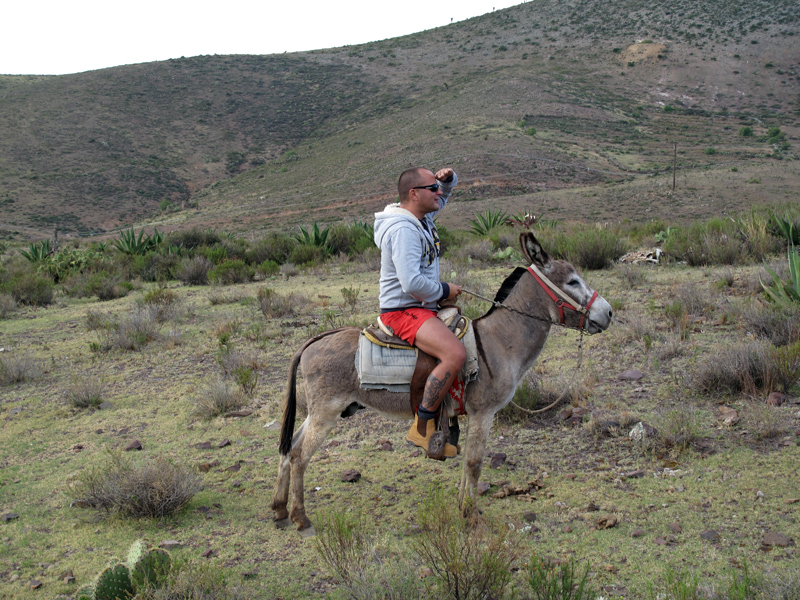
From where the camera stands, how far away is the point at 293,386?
4.36m

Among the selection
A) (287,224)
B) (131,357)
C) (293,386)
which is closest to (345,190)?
(287,224)

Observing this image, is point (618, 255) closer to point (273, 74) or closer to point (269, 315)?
point (269, 315)

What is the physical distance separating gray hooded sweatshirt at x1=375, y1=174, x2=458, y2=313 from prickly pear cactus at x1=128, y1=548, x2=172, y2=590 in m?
2.04

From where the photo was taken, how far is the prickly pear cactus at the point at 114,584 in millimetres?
3035

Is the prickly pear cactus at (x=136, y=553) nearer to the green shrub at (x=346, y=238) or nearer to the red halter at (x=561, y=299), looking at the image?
the red halter at (x=561, y=299)

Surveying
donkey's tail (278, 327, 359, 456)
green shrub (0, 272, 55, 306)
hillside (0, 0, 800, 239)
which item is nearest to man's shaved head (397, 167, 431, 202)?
donkey's tail (278, 327, 359, 456)

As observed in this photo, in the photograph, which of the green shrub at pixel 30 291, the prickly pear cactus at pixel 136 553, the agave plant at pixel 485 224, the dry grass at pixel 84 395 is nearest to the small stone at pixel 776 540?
the prickly pear cactus at pixel 136 553

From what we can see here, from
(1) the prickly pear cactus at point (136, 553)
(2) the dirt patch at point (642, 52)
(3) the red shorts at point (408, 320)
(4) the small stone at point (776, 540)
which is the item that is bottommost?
(4) the small stone at point (776, 540)

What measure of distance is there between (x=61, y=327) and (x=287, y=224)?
28086 mm

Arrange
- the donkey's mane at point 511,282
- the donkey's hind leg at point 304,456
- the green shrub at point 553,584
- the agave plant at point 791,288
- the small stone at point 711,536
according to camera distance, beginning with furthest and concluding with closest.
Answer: the agave plant at point 791,288, the donkey's mane at point 511,282, the donkey's hind leg at point 304,456, the small stone at point 711,536, the green shrub at point 553,584

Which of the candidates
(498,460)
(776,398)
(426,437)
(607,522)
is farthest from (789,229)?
(426,437)

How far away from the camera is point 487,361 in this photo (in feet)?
13.1

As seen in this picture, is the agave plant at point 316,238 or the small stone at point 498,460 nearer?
the small stone at point 498,460

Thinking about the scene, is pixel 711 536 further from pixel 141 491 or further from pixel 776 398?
pixel 141 491
